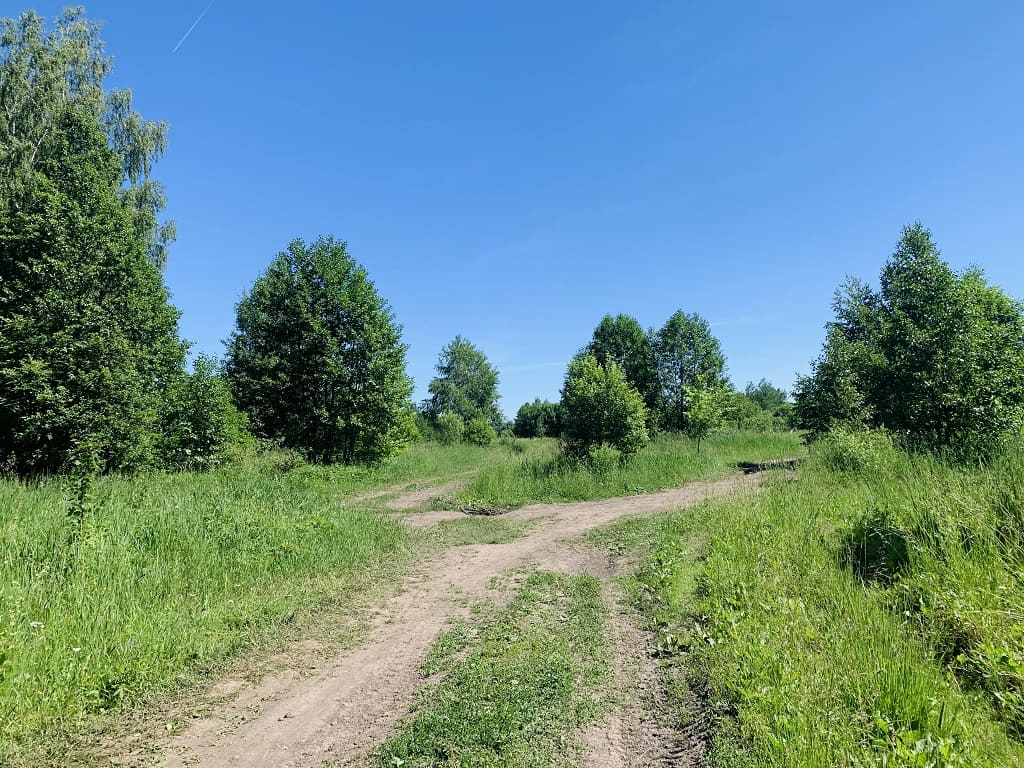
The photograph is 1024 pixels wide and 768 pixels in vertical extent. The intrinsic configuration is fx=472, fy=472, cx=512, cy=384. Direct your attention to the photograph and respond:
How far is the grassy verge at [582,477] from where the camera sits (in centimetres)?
1398

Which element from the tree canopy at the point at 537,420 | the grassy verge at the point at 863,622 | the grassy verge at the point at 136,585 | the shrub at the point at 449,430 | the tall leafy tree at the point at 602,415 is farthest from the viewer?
the tree canopy at the point at 537,420

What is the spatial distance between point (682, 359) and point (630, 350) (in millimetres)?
4238

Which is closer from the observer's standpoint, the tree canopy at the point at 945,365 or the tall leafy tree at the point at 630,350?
the tree canopy at the point at 945,365

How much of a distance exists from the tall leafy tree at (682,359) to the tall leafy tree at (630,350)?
88cm

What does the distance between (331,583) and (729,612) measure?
16.8 ft

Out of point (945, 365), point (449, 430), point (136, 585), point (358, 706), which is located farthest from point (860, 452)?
point (449, 430)

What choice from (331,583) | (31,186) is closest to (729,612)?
(331,583)

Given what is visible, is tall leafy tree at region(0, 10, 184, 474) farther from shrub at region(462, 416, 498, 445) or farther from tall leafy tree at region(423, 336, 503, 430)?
tall leafy tree at region(423, 336, 503, 430)

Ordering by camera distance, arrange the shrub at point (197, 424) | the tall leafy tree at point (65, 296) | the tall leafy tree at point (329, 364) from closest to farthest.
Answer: the tall leafy tree at point (65, 296)
the shrub at point (197, 424)
the tall leafy tree at point (329, 364)

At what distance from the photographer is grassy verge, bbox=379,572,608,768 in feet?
10.2

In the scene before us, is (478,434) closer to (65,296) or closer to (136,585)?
(65,296)

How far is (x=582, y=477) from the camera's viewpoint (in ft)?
48.8

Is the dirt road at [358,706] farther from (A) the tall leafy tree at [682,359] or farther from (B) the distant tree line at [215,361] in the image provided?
(A) the tall leafy tree at [682,359]

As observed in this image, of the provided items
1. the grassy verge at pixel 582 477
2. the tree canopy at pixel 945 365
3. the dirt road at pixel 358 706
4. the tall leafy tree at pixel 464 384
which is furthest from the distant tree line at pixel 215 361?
the tall leafy tree at pixel 464 384
